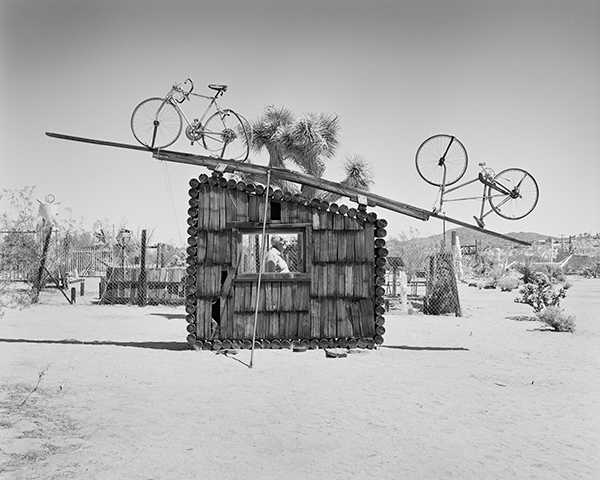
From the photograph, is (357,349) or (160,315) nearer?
(357,349)

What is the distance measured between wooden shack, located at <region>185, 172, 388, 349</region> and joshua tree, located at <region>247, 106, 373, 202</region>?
21.7 feet

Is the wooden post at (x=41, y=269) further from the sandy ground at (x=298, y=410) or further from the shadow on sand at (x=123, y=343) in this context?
the shadow on sand at (x=123, y=343)

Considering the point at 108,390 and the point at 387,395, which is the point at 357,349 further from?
the point at 108,390

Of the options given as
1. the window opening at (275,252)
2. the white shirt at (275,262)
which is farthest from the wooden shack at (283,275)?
the white shirt at (275,262)

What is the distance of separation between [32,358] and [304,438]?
17.8 ft

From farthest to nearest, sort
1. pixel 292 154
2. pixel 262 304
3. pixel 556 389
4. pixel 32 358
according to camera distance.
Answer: pixel 292 154 → pixel 262 304 → pixel 32 358 → pixel 556 389

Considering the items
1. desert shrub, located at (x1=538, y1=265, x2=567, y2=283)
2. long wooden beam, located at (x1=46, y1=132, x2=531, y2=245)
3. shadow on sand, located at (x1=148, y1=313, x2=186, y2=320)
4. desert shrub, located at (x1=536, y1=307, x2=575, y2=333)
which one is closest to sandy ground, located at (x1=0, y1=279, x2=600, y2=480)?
desert shrub, located at (x1=536, y1=307, x2=575, y2=333)

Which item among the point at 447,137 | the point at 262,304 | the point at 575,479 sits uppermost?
the point at 447,137

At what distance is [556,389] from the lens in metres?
7.25

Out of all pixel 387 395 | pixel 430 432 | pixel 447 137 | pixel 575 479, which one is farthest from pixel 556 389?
pixel 447 137

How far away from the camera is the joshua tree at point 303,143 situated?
1723cm

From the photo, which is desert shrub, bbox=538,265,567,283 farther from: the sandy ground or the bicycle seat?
the bicycle seat

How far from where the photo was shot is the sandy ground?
14.6ft

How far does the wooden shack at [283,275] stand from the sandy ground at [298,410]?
0.56 meters
